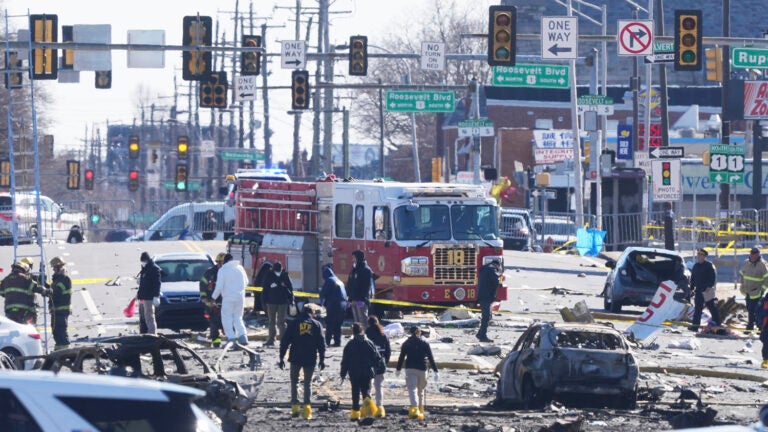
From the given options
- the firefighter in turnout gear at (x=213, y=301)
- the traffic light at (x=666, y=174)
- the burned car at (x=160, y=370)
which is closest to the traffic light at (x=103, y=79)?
the firefighter in turnout gear at (x=213, y=301)

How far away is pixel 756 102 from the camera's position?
141ft

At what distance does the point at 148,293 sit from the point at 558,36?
48.2ft

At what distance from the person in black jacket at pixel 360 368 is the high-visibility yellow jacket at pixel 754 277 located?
Answer: 12771 millimetres

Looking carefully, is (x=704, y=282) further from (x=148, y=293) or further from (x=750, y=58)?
(x=148, y=293)

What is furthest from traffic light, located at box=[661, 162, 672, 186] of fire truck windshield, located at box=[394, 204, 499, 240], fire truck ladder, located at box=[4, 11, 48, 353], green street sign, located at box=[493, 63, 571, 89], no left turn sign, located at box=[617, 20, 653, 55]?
fire truck ladder, located at box=[4, 11, 48, 353]

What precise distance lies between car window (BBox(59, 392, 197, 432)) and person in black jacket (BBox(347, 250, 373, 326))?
57.5 ft

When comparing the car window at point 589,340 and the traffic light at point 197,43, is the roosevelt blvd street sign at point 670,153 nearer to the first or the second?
the traffic light at point 197,43

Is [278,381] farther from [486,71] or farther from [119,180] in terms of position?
[119,180]

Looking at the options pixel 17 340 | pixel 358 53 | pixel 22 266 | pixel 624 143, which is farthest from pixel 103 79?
pixel 624 143

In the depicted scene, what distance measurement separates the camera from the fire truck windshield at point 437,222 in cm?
2827

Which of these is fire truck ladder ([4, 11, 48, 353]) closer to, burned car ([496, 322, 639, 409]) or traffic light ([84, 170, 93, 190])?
traffic light ([84, 170, 93, 190])

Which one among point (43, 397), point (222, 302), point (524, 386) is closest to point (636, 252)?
point (222, 302)

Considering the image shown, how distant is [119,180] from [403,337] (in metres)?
131

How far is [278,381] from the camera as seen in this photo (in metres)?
20.8
